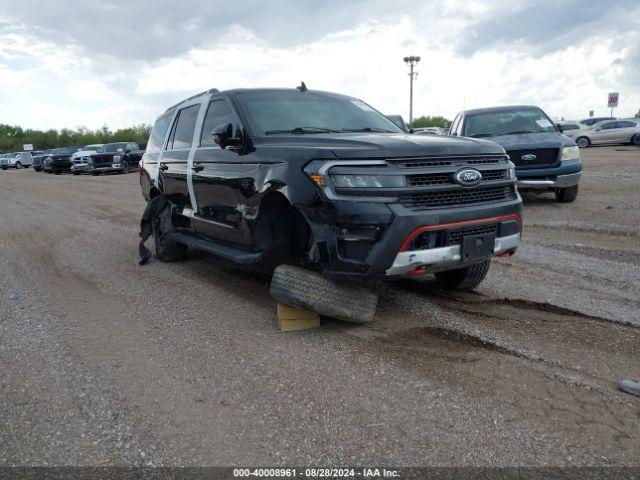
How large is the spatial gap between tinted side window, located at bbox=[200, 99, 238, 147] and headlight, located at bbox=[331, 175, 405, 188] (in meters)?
1.70

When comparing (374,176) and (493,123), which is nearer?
(374,176)

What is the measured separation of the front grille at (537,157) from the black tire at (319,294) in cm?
611

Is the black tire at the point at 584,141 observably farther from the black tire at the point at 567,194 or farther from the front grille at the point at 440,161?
the front grille at the point at 440,161

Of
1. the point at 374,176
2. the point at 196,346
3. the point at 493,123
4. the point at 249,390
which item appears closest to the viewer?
the point at 249,390

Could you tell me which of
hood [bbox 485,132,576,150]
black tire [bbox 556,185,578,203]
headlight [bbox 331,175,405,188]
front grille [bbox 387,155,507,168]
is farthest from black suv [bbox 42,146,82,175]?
front grille [bbox 387,155,507,168]

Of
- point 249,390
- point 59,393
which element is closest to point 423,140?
point 249,390

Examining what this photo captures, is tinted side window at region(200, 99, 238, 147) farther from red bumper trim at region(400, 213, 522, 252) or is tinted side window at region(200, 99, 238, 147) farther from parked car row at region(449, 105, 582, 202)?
parked car row at region(449, 105, 582, 202)

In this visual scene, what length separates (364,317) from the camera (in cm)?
409

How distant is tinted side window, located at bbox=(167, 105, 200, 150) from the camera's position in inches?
233

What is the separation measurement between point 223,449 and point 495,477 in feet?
4.18

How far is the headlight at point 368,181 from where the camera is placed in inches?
142

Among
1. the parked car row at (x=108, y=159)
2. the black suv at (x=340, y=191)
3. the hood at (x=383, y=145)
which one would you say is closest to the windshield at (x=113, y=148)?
the parked car row at (x=108, y=159)

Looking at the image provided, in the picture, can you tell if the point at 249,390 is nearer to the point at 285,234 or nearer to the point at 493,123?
the point at 285,234

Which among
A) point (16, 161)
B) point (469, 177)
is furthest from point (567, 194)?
point (16, 161)
